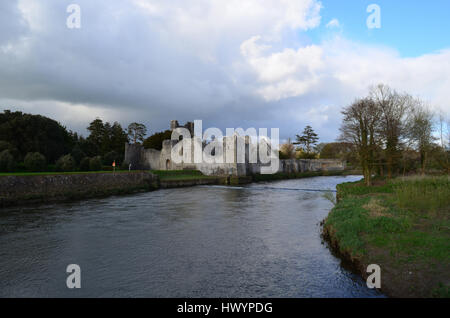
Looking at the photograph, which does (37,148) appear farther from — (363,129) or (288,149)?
(288,149)

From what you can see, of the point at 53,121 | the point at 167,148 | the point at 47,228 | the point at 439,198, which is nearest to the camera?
the point at 439,198

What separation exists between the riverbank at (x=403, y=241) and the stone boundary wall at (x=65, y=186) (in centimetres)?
1631

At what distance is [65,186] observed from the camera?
18.2 m

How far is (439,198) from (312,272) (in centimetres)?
615

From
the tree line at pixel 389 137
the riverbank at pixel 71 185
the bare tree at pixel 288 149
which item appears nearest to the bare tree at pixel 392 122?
the tree line at pixel 389 137

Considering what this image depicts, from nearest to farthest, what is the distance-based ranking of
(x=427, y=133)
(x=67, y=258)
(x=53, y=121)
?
(x=67, y=258)
(x=427, y=133)
(x=53, y=121)

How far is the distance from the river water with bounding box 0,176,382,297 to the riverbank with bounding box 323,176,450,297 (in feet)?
1.57

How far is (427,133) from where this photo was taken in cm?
2158

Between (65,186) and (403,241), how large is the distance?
62.6 feet

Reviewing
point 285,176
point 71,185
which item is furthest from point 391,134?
point 285,176

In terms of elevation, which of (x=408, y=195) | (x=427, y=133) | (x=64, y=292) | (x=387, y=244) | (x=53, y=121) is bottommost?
(x=64, y=292)

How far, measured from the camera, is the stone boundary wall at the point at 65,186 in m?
15.4

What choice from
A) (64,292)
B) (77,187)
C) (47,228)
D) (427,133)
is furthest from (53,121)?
(427,133)

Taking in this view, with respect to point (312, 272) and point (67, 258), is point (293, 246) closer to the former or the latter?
point (312, 272)
